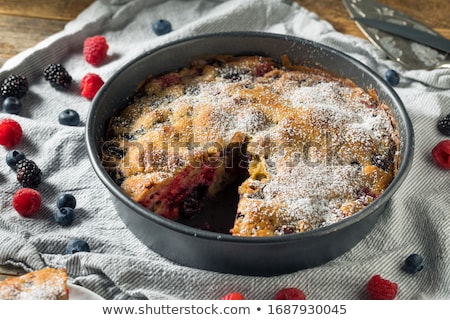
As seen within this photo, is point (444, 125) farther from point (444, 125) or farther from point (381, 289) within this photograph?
point (381, 289)

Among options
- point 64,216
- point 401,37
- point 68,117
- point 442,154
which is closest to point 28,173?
point 64,216

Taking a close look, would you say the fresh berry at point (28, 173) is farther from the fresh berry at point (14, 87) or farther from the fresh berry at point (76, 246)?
the fresh berry at point (14, 87)

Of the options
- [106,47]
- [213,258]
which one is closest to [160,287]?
[213,258]

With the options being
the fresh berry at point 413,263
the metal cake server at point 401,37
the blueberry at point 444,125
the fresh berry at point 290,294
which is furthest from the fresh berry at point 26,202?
the metal cake server at point 401,37

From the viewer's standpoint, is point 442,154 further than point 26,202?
Yes

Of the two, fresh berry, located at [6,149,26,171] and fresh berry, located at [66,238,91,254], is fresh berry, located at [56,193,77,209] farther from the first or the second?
fresh berry, located at [6,149,26,171]

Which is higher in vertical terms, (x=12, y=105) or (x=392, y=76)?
(x=392, y=76)
